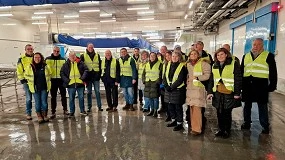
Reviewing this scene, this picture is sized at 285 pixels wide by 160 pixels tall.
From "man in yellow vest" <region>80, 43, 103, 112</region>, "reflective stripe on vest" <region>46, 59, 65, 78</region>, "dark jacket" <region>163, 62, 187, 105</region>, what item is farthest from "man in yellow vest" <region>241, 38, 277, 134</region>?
"reflective stripe on vest" <region>46, 59, 65, 78</region>

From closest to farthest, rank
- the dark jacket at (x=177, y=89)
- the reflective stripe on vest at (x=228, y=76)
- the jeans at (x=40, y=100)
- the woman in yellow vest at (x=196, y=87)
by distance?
the reflective stripe on vest at (x=228, y=76)
the woman in yellow vest at (x=196, y=87)
the dark jacket at (x=177, y=89)
the jeans at (x=40, y=100)

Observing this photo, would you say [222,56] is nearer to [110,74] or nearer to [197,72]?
[197,72]

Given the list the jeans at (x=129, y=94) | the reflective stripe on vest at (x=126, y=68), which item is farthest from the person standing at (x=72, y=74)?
the jeans at (x=129, y=94)

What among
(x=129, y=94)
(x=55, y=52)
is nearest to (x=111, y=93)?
(x=129, y=94)

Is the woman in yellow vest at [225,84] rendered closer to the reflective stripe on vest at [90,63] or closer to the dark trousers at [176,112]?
the dark trousers at [176,112]

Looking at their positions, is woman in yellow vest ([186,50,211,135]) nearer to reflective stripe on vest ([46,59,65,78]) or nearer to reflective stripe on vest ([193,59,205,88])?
reflective stripe on vest ([193,59,205,88])

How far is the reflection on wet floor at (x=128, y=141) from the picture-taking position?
107 inches

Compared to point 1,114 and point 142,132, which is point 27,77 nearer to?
point 1,114

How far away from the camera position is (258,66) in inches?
125

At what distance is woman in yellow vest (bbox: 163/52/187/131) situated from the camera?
3404 millimetres

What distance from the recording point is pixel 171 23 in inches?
648

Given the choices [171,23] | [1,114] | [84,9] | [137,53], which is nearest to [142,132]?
[137,53]

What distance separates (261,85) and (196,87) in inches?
37.9

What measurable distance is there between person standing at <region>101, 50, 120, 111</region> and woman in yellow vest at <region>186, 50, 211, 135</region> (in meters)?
1.96
